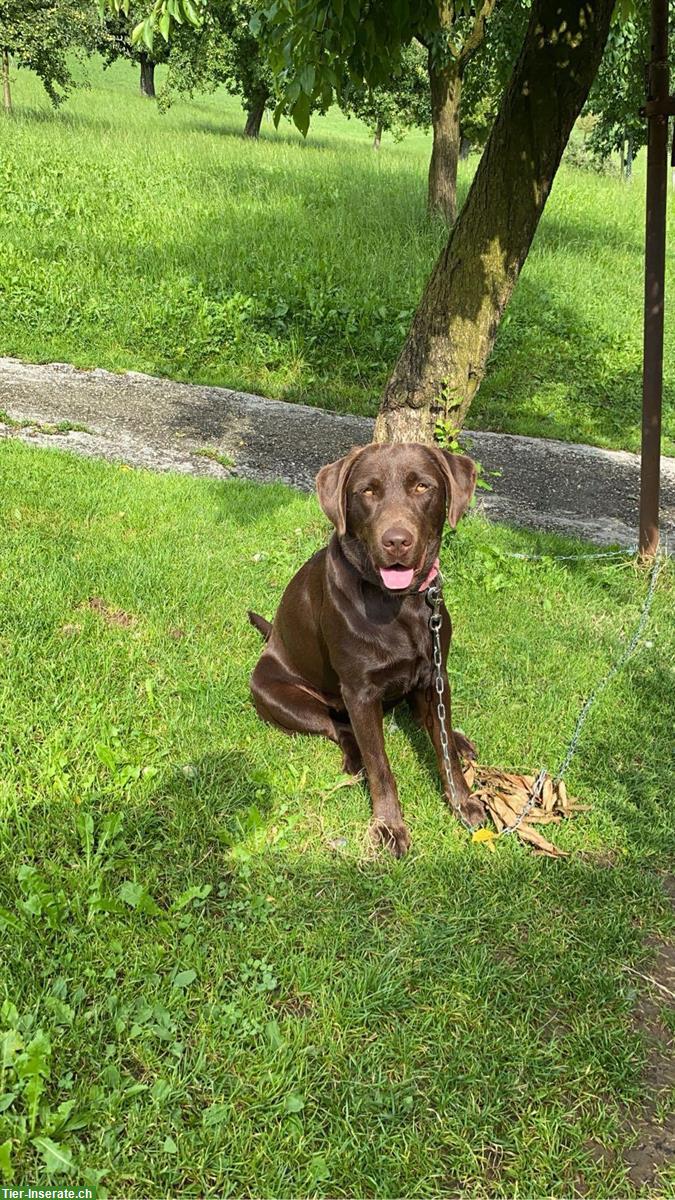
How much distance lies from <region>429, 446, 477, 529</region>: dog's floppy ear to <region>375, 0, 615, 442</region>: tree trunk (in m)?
2.83

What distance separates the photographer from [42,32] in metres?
20.8

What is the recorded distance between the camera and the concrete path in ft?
24.6

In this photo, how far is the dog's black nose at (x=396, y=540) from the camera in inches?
117

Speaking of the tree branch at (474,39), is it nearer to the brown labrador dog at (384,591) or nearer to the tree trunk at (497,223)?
the tree trunk at (497,223)

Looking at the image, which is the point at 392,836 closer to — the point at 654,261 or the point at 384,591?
the point at 384,591

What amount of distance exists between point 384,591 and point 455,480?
19.3 inches

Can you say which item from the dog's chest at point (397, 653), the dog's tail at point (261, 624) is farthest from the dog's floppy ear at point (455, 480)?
the dog's tail at point (261, 624)

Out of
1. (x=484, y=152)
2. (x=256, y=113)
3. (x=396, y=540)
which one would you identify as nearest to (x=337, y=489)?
(x=396, y=540)

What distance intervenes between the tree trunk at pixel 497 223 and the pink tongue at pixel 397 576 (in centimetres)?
317

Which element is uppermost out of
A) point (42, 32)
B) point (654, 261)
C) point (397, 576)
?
point (42, 32)

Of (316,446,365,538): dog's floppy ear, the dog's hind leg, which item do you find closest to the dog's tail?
the dog's hind leg

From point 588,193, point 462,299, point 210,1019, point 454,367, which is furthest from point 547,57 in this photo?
point 588,193

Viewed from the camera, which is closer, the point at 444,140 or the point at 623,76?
the point at 623,76

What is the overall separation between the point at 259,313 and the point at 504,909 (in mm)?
9160
